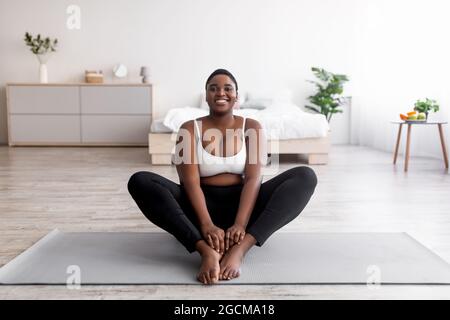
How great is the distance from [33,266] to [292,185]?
0.99 meters

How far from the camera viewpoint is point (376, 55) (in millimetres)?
6449

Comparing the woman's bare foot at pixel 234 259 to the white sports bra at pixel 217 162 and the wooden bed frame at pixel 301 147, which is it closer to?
the white sports bra at pixel 217 162

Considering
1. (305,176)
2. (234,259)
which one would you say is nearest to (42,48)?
(305,176)

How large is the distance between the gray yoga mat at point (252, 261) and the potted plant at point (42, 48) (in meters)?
4.70

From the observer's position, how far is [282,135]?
Result: 4.95 metres

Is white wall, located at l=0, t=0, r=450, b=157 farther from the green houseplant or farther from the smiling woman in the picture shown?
the smiling woman

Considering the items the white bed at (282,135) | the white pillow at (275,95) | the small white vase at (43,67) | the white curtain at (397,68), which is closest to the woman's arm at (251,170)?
the white bed at (282,135)

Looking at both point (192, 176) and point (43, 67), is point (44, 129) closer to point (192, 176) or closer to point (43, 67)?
point (43, 67)

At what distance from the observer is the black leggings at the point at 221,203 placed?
6.48 feet

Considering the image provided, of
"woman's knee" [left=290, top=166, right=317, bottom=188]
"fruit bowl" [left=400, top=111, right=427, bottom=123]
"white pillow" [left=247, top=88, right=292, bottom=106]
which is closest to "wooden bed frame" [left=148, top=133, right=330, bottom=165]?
"fruit bowl" [left=400, top=111, right=427, bottom=123]

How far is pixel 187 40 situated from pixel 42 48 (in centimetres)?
181

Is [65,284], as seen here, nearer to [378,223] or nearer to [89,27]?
[378,223]

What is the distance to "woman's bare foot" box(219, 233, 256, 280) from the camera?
1.82 metres

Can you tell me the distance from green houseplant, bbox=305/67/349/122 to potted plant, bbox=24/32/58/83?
3.26m
